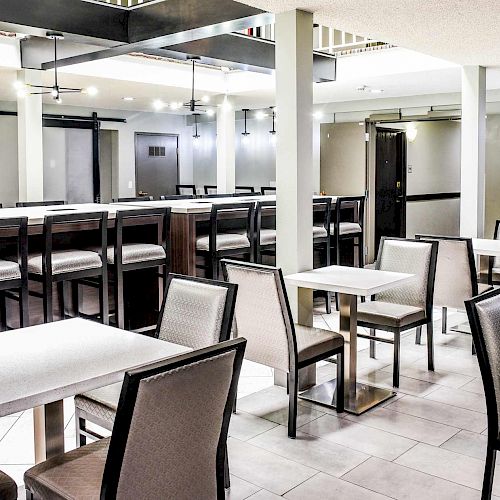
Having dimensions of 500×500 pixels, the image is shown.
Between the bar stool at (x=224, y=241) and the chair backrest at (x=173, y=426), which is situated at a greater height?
the bar stool at (x=224, y=241)

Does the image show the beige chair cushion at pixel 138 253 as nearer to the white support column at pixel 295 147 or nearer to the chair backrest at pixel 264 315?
the white support column at pixel 295 147

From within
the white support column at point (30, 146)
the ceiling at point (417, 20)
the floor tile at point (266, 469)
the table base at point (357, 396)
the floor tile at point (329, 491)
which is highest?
the ceiling at point (417, 20)

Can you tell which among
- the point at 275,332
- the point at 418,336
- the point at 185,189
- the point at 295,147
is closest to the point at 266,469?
the point at 275,332

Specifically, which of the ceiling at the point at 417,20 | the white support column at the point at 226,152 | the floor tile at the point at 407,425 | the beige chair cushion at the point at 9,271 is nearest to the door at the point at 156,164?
the white support column at the point at 226,152

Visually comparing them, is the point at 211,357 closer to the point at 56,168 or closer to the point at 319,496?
the point at 319,496

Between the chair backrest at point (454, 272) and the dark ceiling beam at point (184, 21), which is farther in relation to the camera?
the chair backrest at point (454, 272)

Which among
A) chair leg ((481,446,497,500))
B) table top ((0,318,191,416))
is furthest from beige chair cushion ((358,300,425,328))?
table top ((0,318,191,416))

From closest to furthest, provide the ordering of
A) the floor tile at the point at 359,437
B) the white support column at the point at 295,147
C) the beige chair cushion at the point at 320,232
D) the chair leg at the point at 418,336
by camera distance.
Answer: the floor tile at the point at 359,437 → the white support column at the point at 295,147 → the chair leg at the point at 418,336 → the beige chair cushion at the point at 320,232

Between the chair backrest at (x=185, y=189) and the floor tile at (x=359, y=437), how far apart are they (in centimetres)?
862

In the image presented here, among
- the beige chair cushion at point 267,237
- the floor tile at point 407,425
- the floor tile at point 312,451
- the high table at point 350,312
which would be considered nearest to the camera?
the floor tile at point 312,451

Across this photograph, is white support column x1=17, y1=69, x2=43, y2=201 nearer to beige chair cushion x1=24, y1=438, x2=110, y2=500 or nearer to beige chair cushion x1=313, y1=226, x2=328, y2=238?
beige chair cushion x1=313, y1=226, x2=328, y2=238

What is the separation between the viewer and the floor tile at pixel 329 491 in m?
2.76

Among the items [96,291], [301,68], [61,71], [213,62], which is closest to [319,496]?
[301,68]

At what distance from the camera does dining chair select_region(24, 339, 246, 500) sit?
5.44ft
